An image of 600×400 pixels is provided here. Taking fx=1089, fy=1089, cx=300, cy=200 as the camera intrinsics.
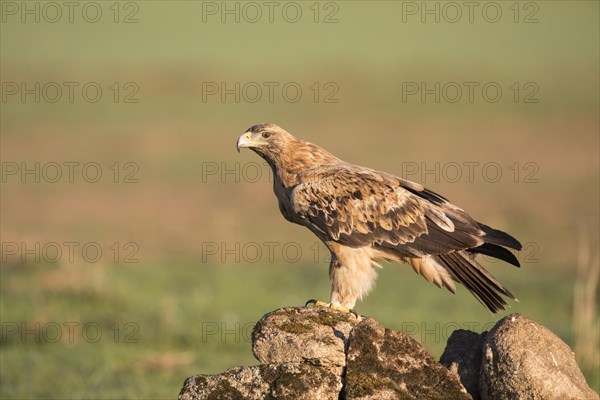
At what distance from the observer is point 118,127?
33.7 metres

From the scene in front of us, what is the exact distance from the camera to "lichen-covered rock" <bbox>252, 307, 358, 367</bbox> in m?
6.45

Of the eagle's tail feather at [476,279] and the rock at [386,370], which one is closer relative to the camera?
the rock at [386,370]

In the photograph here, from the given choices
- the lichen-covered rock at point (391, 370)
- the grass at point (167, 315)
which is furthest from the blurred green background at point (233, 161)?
the lichen-covered rock at point (391, 370)

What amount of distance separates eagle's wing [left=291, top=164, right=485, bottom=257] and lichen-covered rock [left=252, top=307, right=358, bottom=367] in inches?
72.1

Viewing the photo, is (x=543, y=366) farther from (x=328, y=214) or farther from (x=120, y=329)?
(x=120, y=329)

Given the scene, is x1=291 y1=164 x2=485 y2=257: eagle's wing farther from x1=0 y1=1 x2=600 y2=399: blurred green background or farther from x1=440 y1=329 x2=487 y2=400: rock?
x1=0 y1=1 x2=600 y2=399: blurred green background

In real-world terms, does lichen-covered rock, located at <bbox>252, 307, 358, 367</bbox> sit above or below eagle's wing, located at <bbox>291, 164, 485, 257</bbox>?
below

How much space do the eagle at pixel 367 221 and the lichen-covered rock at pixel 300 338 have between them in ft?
4.67

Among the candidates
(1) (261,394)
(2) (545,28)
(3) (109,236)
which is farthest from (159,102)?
(1) (261,394)

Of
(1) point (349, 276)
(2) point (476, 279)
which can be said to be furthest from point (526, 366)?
(1) point (349, 276)

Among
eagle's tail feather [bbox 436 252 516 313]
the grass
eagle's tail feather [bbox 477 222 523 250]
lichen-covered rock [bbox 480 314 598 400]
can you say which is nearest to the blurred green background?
the grass

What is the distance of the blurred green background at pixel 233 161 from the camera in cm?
1382

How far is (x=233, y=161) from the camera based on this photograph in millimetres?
28453

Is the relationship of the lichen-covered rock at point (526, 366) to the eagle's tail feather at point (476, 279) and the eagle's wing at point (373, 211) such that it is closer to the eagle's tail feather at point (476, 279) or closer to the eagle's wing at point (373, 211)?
the eagle's tail feather at point (476, 279)
